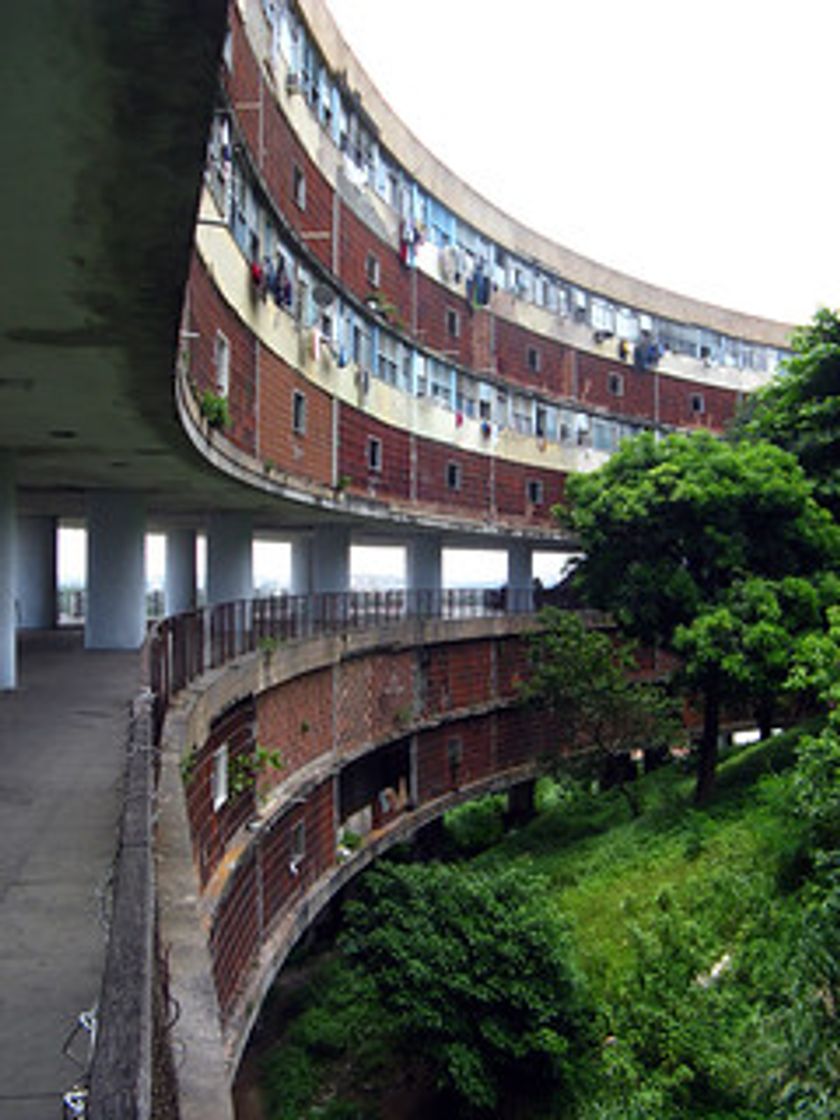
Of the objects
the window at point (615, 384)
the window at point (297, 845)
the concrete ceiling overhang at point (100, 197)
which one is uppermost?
the window at point (615, 384)

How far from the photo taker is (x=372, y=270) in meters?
20.1

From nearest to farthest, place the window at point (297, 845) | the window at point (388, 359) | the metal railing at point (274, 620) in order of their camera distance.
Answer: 1. the metal railing at point (274, 620)
2. the window at point (297, 845)
3. the window at point (388, 359)

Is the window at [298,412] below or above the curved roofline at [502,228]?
below

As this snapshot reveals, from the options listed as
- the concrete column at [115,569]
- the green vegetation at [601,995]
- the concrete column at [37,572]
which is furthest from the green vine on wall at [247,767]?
the concrete column at [37,572]

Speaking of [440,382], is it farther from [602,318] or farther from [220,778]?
[220,778]

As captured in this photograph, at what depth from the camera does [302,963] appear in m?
18.8

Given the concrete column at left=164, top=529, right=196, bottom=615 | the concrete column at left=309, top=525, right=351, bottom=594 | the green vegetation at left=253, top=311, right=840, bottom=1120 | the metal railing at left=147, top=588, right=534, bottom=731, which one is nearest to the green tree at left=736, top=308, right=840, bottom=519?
the green vegetation at left=253, top=311, right=840, bottom=1120

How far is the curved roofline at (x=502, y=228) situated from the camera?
17.3 metres

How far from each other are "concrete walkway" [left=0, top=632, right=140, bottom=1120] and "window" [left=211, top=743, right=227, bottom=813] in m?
1.28

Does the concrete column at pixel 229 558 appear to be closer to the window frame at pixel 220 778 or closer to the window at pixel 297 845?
the window at pixel 297 845

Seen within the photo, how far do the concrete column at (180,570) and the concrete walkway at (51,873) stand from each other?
1838cm

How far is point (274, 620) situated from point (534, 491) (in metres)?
15.1

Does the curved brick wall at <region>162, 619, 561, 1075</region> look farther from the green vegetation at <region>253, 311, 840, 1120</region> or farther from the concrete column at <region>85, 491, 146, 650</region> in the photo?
the concrete column at <region>85, 491, 146, 650</region>

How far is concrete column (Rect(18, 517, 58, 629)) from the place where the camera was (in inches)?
943
